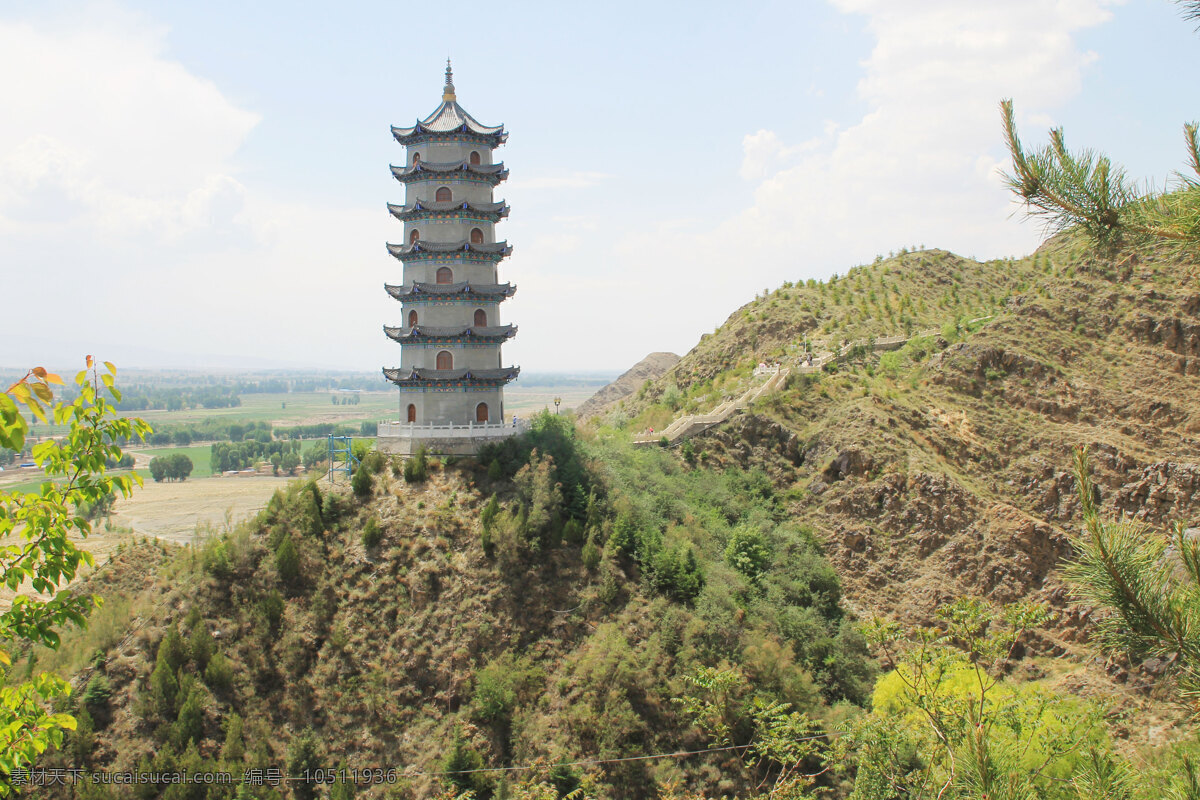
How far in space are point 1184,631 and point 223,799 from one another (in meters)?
24.4

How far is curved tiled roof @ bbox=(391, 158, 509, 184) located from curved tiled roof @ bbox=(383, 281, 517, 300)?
15.8 feet

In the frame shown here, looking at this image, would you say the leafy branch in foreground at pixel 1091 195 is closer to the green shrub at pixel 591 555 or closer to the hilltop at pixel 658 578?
the hilltop at pixel 658 578

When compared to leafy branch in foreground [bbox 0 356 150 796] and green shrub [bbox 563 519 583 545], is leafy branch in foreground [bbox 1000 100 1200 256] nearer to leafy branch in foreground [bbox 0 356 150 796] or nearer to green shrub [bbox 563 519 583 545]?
leafy branch in foreground [bbox 0 356 150 796]

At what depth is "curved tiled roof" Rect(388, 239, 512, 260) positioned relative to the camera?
1326 inches

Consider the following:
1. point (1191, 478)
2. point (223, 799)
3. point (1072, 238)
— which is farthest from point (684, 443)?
point (1072, 238)

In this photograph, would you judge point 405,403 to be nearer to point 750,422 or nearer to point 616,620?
point 616,620

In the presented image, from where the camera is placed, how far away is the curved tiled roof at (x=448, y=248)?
111 ft

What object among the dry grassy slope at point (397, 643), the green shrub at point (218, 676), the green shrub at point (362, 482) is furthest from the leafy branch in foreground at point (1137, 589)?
the green shrub at point (362, 482)

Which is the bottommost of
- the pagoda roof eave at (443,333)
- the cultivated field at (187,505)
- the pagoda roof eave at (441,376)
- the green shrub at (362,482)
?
the cultivated field at (187,505)

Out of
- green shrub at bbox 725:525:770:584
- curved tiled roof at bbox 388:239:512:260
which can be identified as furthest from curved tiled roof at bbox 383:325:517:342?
green shrub at bbox 725:525:770:584

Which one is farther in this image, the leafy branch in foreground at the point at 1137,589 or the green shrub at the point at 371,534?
the green shrub at the point at 371,534

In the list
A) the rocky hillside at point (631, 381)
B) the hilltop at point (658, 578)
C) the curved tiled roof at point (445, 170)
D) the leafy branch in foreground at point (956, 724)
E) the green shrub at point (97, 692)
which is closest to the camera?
the leafy branch in foreground at point (956, 724)

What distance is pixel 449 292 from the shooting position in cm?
3344

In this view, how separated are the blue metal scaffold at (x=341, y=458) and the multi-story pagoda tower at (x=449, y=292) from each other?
62.3 inches
